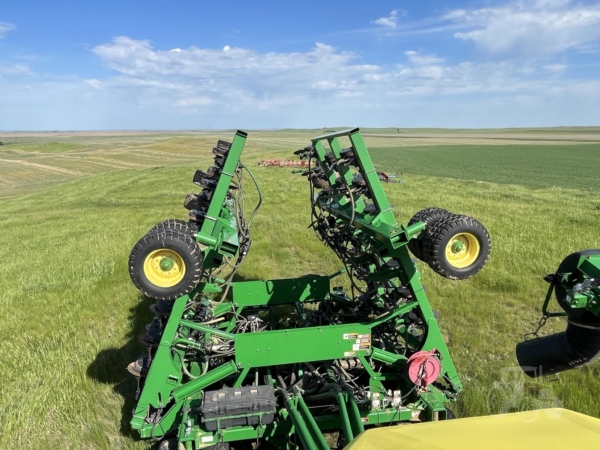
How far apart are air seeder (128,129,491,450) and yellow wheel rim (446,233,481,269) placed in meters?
0.01

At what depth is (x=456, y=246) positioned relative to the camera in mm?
4281

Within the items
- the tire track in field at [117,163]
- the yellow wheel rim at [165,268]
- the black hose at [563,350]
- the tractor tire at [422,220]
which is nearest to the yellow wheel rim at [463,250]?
the tractor tire at [422,220]

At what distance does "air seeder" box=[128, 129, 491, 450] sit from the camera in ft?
13.4

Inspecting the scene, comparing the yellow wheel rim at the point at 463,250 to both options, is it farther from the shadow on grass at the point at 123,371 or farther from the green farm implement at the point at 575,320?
the shadow on grass at the point at 123,371

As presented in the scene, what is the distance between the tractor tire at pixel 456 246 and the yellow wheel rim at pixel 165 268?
8.36 ft

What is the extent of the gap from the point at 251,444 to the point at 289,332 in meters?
1.43

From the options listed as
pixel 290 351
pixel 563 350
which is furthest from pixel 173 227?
pixel 563 350

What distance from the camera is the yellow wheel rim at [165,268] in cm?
415

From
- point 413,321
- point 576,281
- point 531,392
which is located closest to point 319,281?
point 413,321

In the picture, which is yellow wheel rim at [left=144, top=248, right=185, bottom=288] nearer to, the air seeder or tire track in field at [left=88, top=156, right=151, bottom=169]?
the air seeder

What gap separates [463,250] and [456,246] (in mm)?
125

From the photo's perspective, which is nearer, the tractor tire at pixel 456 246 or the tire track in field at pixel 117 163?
the tractor tire at pixel 456 246

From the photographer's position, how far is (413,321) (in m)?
5.39

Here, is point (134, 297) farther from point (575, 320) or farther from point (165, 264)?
point (575, 320)
